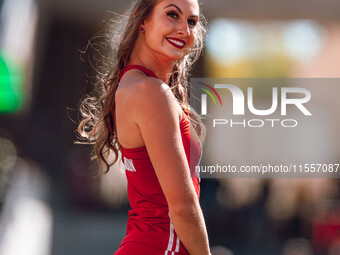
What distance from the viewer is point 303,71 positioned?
809cm

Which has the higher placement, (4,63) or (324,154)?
(4,63)

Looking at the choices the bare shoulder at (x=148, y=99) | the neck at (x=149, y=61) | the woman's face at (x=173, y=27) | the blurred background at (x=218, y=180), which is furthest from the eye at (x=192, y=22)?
the blurred background at (x=218, y=180)

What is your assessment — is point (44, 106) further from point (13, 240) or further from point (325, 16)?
point (325, 16)

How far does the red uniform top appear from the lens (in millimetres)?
1462

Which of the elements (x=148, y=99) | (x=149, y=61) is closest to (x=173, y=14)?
(x=149, y=61)

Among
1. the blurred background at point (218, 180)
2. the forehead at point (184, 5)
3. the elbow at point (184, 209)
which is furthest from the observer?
the blurred background at point (218, 180)

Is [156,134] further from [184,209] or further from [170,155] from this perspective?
[184,209]

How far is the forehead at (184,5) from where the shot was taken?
1598 millimetres

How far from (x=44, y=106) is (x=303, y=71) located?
5.38m

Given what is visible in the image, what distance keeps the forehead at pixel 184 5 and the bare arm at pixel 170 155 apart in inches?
12.2

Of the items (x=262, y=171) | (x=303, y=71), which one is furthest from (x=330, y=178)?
(x=303, y=71)

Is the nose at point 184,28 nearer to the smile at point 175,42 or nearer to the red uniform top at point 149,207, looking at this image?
the smile at point 175,42

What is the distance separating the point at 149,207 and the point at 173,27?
21.0 inches

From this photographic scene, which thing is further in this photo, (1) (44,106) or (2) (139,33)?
(1) (44,106)
